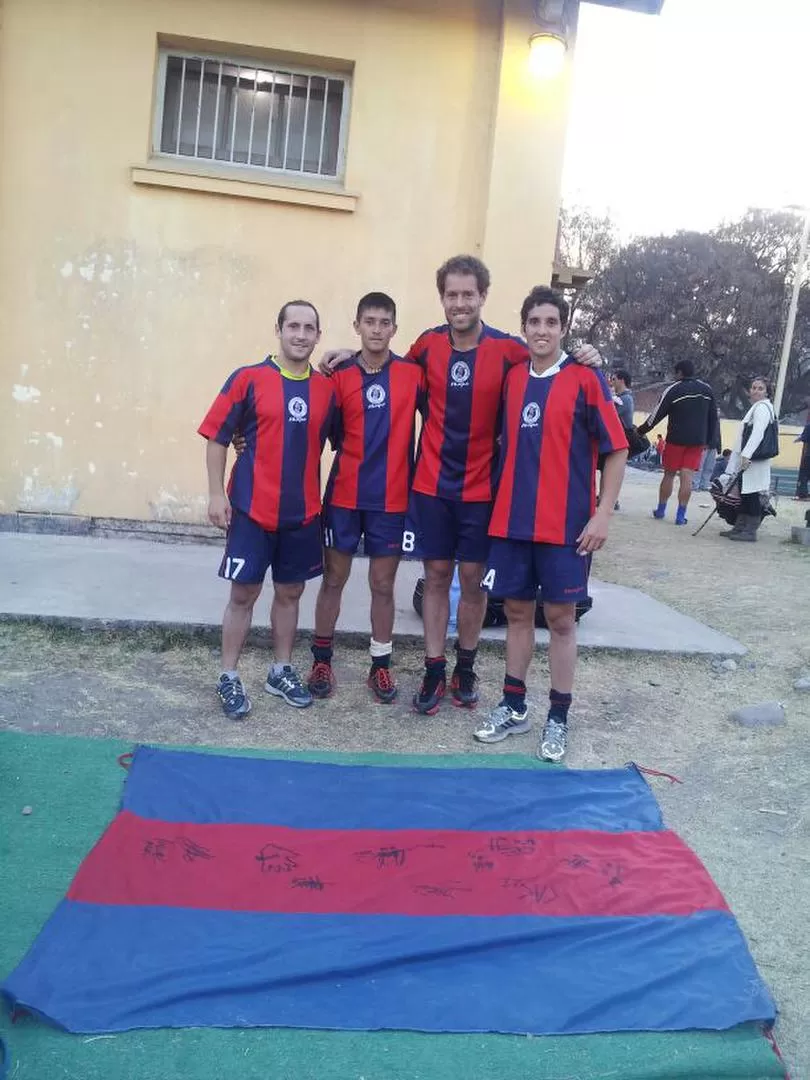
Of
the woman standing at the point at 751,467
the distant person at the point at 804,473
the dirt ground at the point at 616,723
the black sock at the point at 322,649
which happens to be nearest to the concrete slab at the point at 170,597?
the dirt ground at the point at 616,723

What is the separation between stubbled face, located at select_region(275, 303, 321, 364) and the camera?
3723 mm

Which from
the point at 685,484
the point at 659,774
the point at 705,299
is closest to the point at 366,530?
the point at 659,774

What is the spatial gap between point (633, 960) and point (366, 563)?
4226 millimetres

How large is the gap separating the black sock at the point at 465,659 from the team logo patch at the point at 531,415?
1140mm

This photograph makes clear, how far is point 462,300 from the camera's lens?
366 cm

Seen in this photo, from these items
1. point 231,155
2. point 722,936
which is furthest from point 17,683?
point 231,155

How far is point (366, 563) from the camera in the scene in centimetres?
637

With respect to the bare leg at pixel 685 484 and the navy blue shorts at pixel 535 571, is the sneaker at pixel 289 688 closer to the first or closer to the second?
the navy blue shorts at pixel 535 571

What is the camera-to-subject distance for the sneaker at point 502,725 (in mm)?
3805

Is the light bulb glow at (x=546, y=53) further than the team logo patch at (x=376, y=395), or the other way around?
the light bulb glow at (x=546, y=53)

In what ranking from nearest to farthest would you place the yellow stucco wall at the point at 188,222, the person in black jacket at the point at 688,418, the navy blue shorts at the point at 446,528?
the navy blue shorts at the point at 446,528, the yellow stucco wall at the point at 188,222, the person in black jacket at the point at 688,418

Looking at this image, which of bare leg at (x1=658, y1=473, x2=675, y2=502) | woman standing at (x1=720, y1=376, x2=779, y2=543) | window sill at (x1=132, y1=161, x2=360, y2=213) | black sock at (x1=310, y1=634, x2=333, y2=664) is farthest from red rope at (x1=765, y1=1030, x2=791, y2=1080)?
bare leg at (x1=658, y1=473, x2=675, y2=502)

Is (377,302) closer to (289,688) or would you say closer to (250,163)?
(289,688)

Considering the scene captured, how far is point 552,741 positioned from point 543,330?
5.42 ft
